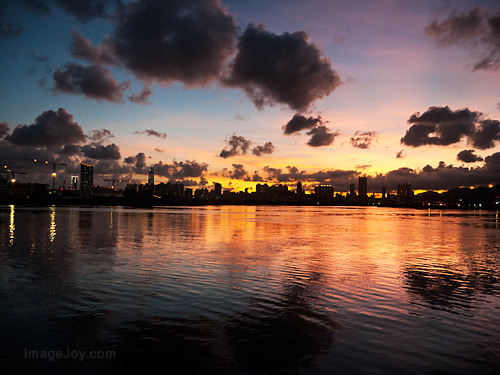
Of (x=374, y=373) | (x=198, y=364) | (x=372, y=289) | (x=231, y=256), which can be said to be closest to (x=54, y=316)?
(x=198, y=364)

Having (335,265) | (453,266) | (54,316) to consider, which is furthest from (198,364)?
(453,266)

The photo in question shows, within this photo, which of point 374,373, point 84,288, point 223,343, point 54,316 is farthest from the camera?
point 84,288

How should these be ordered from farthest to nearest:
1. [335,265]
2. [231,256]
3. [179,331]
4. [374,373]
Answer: [231,256] < [335,265] < [179,331] < [374,373]

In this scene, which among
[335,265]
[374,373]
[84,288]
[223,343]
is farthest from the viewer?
[335,265]

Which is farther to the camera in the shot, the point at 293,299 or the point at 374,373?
the point at 293,299

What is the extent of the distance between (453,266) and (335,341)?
1980cm

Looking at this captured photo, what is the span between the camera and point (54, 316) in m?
12.6

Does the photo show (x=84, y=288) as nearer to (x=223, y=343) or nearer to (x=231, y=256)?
(x=223, y=343)

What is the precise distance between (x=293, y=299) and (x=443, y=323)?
237 inches

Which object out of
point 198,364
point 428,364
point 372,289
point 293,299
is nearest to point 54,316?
point 198,364

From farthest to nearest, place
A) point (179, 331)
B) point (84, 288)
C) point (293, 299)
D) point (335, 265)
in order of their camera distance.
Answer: point (335, 265), point (84, 288), point (293, 299), point (179, 331)

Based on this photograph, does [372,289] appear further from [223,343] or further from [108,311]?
[108,311]

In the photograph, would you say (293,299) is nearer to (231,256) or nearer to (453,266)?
(231,256)

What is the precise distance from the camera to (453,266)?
2581 centimetres
